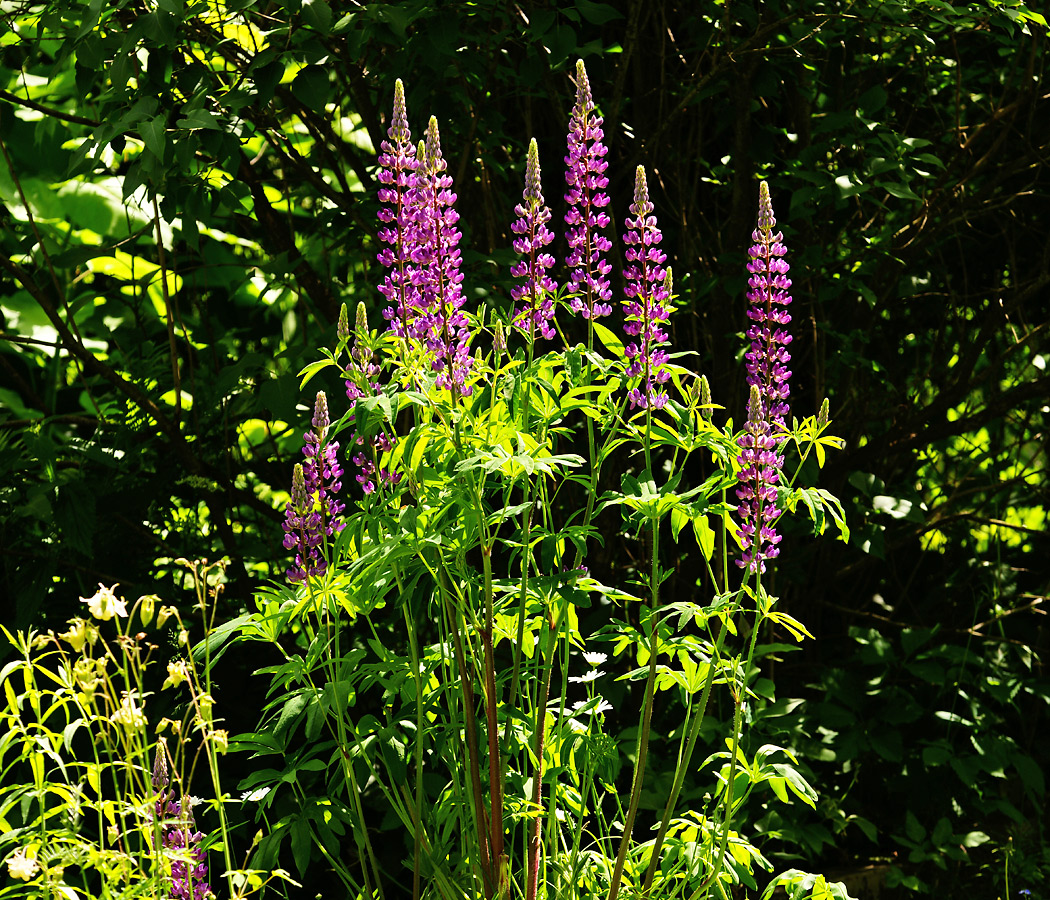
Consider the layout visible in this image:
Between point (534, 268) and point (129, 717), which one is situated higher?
point (534, 268)

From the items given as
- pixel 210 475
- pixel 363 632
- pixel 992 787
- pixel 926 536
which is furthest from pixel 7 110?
pixel 992 787

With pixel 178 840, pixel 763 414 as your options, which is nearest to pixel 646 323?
pixel 763 414

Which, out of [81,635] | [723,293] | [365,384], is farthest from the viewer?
[723,293]

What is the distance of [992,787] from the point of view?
3.30 metres

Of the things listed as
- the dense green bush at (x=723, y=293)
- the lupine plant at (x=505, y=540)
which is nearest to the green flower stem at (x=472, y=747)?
the lupine plant at (x=505, y=540)

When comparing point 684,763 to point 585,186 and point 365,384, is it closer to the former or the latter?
point 365,384

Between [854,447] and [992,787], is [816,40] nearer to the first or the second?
[854,447]

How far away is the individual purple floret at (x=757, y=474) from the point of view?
5.51 feet

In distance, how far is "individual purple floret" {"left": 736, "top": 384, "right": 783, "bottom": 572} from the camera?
5.51 ft

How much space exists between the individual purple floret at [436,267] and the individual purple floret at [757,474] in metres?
0.44

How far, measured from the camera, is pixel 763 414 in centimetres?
171

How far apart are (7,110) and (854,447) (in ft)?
8.36

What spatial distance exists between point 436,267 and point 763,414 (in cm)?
56

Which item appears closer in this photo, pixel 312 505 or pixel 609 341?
pixel 609 341
